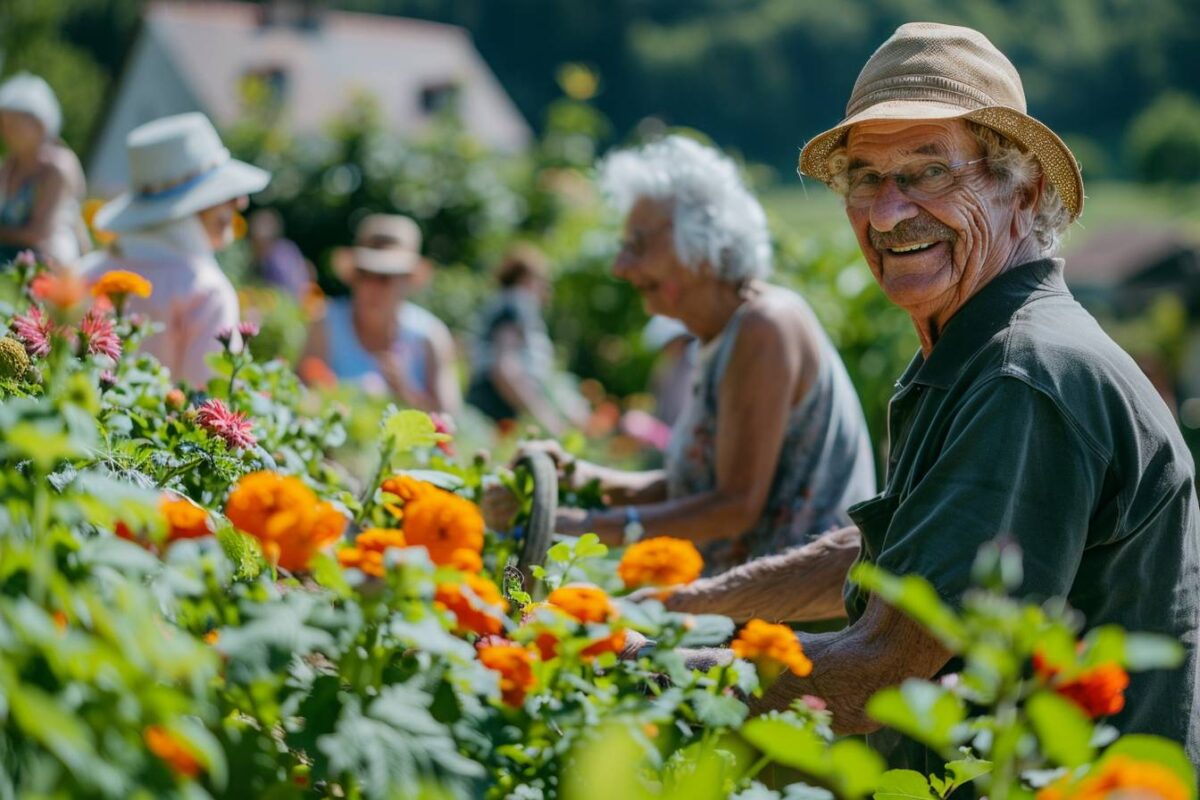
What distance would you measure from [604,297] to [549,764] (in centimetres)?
916

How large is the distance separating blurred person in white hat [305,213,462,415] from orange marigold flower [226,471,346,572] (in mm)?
5276

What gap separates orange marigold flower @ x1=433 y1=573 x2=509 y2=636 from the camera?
134cm

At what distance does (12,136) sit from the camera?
582cm

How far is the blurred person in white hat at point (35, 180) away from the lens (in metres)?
5.54

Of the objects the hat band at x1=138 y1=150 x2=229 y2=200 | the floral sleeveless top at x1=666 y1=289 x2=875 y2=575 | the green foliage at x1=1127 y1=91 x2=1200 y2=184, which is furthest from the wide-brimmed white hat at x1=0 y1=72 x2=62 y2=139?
the green foliage at x1=1127 y1=91 x2=1200 y2=184

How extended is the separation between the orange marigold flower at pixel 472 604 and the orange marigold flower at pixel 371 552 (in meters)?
0.06

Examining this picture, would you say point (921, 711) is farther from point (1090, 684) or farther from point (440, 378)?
point (440, 378)

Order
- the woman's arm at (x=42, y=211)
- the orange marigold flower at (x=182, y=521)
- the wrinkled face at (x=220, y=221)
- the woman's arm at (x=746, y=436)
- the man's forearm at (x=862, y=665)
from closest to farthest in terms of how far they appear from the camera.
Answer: the orange marigold flower at (x=182, y=521)
the man's forearm at (x=862, y=665)
the woman's arm at (x=746, y=436)
the wrinkled face at (x=220, y=221)
the woman's arm at (x=42, y=211)

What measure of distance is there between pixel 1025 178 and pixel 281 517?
1455mm

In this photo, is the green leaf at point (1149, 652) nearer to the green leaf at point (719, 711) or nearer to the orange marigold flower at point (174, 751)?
the green leaf at point (719, 711)

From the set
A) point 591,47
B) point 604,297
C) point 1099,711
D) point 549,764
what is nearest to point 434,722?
point 549,764

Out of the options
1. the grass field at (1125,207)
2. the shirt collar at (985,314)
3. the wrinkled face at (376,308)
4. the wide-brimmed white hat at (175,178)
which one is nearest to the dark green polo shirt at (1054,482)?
the shirt collar at (985,314)

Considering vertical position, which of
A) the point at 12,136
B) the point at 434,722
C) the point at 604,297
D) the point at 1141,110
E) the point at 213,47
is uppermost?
the point at 434,722

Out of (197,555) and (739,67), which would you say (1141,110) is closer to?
(739,67)
